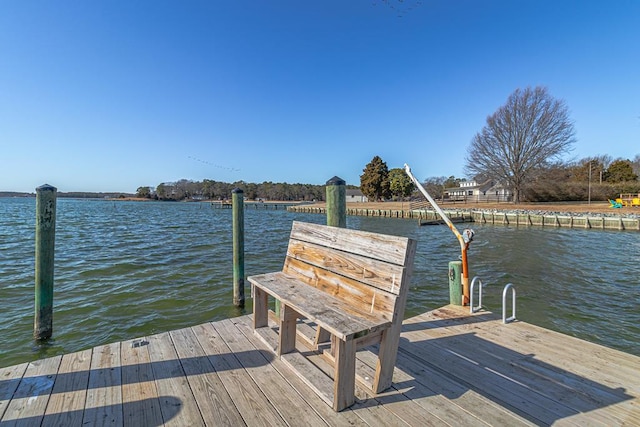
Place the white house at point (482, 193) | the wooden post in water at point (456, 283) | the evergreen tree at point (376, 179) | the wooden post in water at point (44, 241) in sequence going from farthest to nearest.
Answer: the evergreen tree at point (376, 179) → the white house at point (482, 193) → the wooden post in water at point (456, 283) → the wooden post in water at point (44, 241)

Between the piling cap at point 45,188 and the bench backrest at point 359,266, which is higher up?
the piling cap at point 45,188

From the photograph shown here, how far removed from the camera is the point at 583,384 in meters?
2.73

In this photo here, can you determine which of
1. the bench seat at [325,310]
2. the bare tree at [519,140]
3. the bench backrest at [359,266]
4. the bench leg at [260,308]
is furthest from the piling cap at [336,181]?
the bare tree at [519,140]

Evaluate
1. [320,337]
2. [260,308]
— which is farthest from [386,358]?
[260,308]

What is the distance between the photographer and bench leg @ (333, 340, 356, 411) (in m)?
2.03

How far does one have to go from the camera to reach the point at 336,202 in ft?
12.6

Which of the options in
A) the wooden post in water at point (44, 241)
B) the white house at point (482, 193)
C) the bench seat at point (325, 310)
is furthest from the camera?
the white house at point (482, 193)

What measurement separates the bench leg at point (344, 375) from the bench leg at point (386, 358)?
0.25 metres

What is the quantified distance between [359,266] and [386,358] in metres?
0.71

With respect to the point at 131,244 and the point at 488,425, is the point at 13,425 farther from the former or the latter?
the point at 131,244

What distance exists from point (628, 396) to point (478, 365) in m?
1.12

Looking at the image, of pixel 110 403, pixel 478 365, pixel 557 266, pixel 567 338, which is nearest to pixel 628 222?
pixel 557 266

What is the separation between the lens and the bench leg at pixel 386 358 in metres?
2.21

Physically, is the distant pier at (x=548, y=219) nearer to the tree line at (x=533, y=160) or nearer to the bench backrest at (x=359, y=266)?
the tree line at (x=533, y=160)
